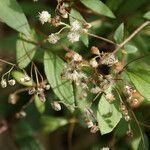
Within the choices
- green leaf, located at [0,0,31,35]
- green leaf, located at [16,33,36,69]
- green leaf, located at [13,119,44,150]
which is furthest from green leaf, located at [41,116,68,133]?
green leaf, located at [0,0,31,35]

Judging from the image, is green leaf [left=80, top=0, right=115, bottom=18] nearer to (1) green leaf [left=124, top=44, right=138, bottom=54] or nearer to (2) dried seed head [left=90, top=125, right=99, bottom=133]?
(1) green leaf [left=124, top=44, right=138, bottom=54]

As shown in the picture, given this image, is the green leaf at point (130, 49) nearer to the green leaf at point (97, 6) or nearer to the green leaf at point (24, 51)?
the green leaf at point (97, 6)

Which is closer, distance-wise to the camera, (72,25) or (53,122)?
(72,25)

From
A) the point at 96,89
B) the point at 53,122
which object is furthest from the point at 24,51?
the point at 53,122

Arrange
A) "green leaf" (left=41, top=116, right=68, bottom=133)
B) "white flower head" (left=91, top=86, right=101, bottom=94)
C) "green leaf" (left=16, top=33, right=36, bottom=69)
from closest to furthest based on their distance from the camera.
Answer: "white flower head" (left=91, top=86, right=101, bottom=94)
"green leaf" (left=16, top=33, right=36, bottom=69)
"green leaf" (left=41, top=116, right=68, bottom=133)

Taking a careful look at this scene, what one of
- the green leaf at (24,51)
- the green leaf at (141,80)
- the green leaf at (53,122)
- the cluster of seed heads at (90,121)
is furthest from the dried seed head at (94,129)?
the green leaf at (53,122)

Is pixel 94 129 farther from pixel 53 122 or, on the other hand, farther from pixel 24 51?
pixel 53 122
